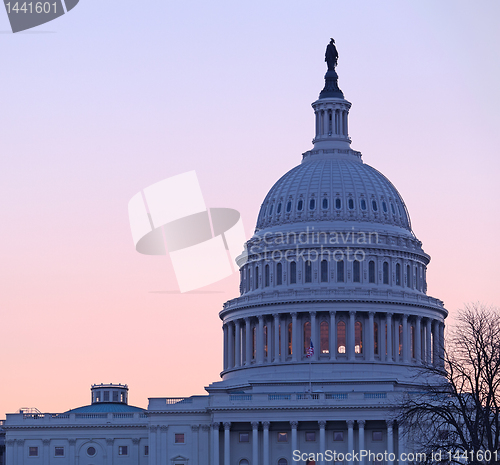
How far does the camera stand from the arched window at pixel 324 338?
171 metres

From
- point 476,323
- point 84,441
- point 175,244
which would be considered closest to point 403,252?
point 175,244

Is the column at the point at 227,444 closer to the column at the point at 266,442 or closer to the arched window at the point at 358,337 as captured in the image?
the column at the point at 266,442

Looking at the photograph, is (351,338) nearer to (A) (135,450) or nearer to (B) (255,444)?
(B) (255,444)

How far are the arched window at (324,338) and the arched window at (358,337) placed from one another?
326 cm

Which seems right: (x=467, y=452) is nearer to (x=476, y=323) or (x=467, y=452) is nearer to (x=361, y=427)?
(x=476, y=323)

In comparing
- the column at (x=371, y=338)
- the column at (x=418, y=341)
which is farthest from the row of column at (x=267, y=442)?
the column at (x=418, y=341)

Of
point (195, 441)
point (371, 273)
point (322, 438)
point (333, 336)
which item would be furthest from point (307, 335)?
point (195, 441)

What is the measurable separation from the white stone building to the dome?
0.17m

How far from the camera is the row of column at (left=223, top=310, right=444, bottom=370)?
6703 inches

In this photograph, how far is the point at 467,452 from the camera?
100 m

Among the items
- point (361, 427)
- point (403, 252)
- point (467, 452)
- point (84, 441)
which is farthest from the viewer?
point (403, 252)

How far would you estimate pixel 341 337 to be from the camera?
564 feet

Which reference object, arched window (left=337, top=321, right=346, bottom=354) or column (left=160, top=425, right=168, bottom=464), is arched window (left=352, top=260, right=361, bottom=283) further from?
column (left=160, top=425, right=168, bottom=464)

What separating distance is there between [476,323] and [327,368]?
2491 inches
